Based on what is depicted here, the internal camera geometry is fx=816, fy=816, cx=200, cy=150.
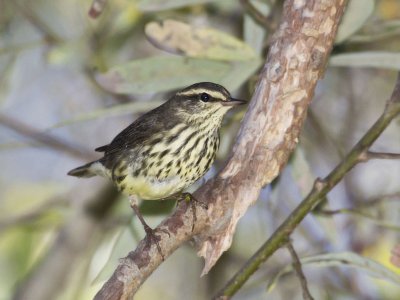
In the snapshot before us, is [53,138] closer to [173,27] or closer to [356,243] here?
[173,27]

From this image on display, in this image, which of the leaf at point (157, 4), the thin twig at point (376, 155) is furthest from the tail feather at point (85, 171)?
the thin twig at point (376, 155)

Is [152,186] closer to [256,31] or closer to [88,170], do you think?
[88,170]

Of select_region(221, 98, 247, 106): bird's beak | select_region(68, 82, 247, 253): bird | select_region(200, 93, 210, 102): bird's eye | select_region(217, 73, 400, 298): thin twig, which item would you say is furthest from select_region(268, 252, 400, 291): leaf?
select_region(200, 93, 210, 102): bird's eye

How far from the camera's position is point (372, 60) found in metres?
3.24

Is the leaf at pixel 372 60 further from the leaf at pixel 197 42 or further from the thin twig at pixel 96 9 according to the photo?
the thin twig at pixel 96 9

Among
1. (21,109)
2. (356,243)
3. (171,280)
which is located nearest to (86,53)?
(21,109)

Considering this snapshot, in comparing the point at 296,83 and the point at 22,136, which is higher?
the point at 296,83

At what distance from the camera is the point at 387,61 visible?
3199mm

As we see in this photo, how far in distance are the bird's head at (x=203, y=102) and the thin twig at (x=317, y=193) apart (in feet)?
2.30

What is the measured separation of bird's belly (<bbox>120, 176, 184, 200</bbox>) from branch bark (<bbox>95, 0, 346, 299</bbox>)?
0.59 metres

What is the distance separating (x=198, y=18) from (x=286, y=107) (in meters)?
1.92

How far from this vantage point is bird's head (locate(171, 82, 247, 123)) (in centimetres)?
346

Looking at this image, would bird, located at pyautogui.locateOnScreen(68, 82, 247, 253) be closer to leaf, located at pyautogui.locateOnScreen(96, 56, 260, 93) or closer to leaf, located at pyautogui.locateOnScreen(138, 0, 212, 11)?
leaf, located at pyautogui.locateOnScreen(96, 56, 260, 93)

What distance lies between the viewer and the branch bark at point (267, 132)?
8.82 ft
